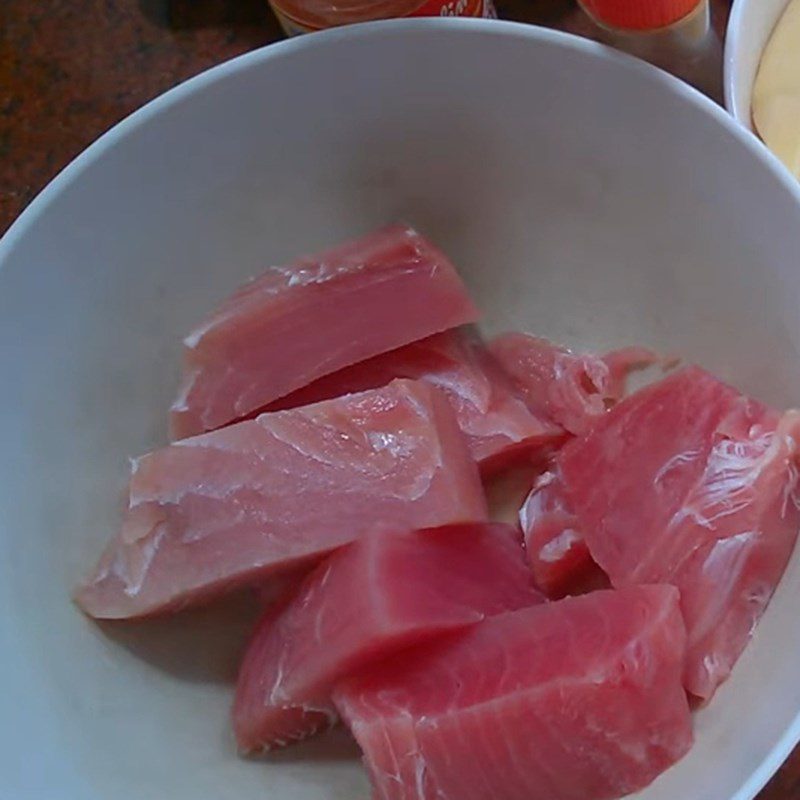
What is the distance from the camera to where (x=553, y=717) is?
0.79 metres

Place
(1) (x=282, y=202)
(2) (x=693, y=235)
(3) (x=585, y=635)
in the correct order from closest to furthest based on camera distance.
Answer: (3) (x=585, y=635), (2) (x=693, y=235), (1) (x=282, y=202)

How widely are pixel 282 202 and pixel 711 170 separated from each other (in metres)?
0.36

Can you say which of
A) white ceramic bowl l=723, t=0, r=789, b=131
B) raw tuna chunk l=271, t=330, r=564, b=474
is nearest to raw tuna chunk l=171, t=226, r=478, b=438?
raw tuna chunk l=271, t=330, r=564, b=474

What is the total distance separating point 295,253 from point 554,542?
1.12 ft

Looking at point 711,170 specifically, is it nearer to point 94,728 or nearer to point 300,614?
point 300,614

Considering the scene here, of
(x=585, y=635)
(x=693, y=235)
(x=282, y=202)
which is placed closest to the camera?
(x=585, y=635)

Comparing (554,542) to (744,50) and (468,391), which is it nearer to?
(468,391)

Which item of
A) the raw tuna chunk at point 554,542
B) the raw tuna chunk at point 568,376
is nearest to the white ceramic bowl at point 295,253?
the raw tuna chunk at point 568,376

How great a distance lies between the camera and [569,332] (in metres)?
1.06

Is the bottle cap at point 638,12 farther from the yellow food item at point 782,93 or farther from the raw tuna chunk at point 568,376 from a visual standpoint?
the raw tuna chunk at point 568,376

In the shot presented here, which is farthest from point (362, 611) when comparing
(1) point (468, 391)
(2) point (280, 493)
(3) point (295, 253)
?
(3) point (295, 253)

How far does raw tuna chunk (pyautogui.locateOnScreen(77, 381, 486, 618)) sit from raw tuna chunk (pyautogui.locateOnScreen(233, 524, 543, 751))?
2cm

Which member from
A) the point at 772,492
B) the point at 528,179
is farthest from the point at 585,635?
the point at 528,179

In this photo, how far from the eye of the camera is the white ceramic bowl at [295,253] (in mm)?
899
